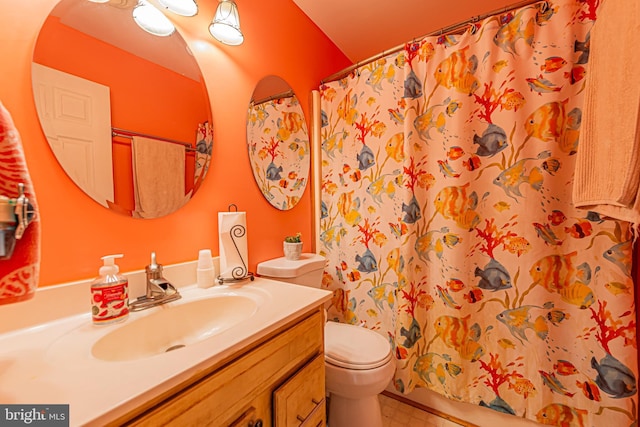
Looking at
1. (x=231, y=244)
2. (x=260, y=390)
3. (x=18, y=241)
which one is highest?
(x=18, y=241)

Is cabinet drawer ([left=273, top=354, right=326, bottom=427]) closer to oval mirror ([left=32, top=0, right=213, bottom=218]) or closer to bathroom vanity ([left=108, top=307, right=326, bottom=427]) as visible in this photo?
bathroom vanity ([left=108, top=307, right=326, bottom=427])

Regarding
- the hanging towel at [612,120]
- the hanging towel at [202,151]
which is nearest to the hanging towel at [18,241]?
the hanging towel at [202,151]

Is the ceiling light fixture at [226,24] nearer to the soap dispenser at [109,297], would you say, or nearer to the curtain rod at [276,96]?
the curtain rod at [276,96]

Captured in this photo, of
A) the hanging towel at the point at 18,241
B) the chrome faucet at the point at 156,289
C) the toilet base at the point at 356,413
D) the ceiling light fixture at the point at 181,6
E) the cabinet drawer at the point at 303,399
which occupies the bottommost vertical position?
the toilet base at the point at 356,413

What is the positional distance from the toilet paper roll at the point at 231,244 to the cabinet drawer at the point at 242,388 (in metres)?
0.39

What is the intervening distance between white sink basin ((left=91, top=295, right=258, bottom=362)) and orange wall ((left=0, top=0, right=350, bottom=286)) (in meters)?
0.20

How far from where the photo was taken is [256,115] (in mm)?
1205

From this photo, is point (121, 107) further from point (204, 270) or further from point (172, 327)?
point (172, 327)

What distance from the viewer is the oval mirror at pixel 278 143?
47.7 inches

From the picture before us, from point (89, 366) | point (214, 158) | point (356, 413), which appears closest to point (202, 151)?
point (214, 158)

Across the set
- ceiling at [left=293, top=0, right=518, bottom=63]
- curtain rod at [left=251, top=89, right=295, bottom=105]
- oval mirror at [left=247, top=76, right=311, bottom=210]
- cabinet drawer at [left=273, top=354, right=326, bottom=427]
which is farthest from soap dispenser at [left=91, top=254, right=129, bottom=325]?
ceiling at [left=293, top=0, right=518, bottom=63]

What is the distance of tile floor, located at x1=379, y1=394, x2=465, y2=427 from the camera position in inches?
49.4

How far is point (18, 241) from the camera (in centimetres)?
38

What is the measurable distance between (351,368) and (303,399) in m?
0.36
